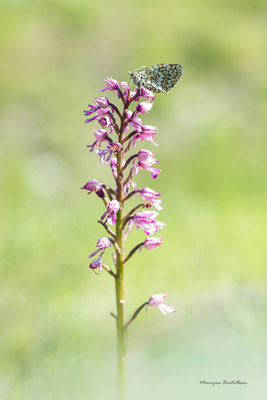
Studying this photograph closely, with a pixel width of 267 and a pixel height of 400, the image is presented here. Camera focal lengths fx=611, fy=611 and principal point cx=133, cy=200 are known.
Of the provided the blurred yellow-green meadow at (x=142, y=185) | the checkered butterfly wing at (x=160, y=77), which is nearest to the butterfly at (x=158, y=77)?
the checkered butterfly wing at (x=160, y=77)

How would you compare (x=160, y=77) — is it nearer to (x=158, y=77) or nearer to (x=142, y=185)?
(x=158, y=77)

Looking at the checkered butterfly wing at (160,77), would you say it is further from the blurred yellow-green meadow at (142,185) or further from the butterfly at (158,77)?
the blurred yellow-green meadow at (142,185)

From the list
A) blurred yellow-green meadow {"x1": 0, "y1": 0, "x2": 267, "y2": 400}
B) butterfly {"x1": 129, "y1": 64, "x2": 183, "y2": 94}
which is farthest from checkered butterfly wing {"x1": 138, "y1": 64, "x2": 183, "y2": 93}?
blurred yellow-green meadow {"x1": 0, "y1": 0, "x2": 267, "y2": 400}

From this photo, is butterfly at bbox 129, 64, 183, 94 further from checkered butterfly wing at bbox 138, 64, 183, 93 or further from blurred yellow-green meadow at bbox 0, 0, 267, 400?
blurred yellow-green meadow at bbox 0, 0, 267, 400

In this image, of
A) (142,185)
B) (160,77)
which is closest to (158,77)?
(160,77)
